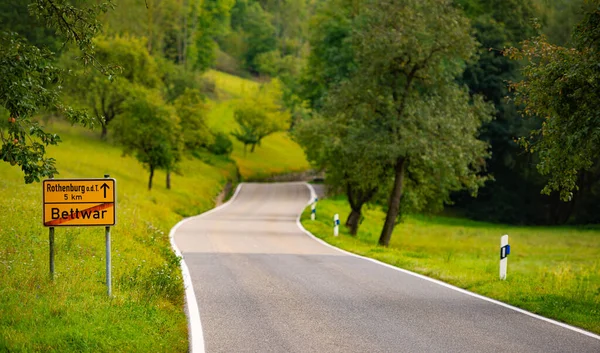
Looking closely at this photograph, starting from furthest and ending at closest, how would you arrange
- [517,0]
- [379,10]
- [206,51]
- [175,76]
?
[206,51] < [175,76] < [517,0] < [379,10]

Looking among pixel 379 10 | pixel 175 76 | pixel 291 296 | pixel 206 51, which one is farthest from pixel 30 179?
pixel 206 51

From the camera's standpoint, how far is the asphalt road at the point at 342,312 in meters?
7.89

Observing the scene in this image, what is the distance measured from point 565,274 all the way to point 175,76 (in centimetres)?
5773

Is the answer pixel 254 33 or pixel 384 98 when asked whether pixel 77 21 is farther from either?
pixel 254 33

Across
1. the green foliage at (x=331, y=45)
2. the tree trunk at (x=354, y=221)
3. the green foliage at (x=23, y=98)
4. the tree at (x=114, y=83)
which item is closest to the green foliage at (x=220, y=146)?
the tree at (x=114, y=83)

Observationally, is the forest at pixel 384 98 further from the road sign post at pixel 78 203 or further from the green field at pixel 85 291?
the green field at pixel 85 291

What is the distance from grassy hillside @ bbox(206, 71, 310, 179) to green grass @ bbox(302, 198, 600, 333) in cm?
2208

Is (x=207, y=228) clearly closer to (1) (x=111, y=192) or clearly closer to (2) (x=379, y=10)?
(2) (x=379, y=10)

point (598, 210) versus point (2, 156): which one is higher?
point (2, 156)

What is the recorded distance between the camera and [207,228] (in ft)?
93.6

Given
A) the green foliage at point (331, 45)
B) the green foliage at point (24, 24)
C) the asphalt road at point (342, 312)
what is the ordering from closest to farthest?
the asphalt road at point (342, 312)
the green foliage at point (24, 24)
the green foliage at point (331, 45)

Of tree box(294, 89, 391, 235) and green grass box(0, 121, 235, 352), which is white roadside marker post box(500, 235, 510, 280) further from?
tree box(294, 89, 391, 235)

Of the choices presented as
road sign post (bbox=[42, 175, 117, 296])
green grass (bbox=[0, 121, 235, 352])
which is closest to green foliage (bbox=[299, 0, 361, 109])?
green grass (bbox=[0, 121, 235, 352])

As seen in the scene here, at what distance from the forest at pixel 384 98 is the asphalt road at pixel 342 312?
113 inches
